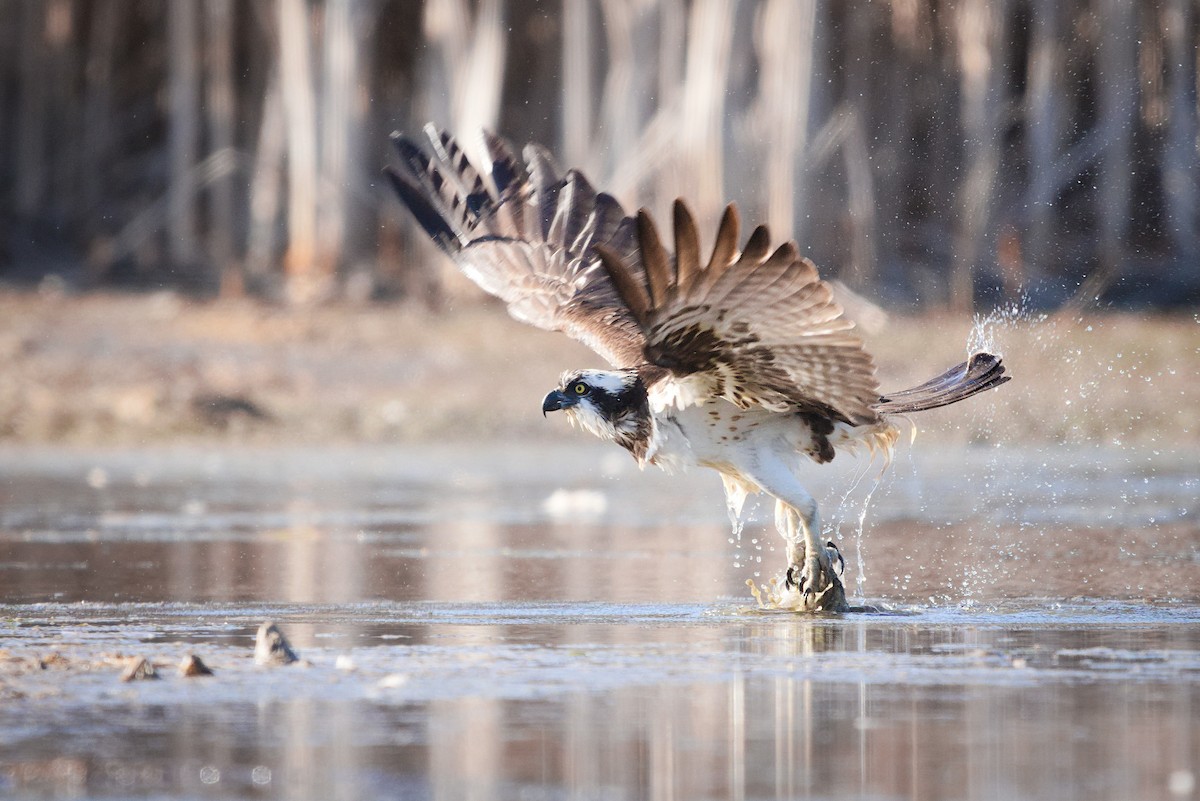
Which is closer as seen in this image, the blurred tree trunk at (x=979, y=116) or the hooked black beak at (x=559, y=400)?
the hooked black beak at (x=559, y=400)

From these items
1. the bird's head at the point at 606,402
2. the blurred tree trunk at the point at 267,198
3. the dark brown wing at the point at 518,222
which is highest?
the blurred tree trunk at the point at 267,198

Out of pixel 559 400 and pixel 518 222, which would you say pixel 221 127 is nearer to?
pixel 518 222

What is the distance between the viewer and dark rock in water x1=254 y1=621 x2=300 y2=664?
630 cm

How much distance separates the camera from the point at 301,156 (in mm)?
18672

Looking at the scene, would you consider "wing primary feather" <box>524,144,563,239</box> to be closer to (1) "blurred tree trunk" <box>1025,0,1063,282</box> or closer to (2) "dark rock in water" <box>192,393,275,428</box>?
(2) "dark rock in water" <box>192,393,275,428</box>

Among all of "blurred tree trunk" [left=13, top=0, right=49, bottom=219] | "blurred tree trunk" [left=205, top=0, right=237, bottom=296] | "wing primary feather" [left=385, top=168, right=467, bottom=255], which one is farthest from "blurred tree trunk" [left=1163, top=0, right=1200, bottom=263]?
"wing primary feather" [left=385, top=168, right=467, bottom=255]

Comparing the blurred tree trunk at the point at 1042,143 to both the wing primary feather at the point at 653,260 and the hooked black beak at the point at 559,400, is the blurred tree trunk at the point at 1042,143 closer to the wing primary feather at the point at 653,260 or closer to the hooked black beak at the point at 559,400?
the hooked black beak at the point at 559,400

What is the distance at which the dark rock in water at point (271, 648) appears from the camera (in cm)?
630

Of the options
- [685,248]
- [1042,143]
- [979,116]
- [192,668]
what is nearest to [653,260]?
[685,248]

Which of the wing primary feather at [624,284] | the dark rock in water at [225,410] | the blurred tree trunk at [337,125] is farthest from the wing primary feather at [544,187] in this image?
the blurred tree trunk at [337,125]

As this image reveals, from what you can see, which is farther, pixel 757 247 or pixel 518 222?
pixel 518 222

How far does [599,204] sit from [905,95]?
→ 13.0m

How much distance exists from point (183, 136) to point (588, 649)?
547 inches

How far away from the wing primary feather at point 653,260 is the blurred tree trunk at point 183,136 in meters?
13.1
